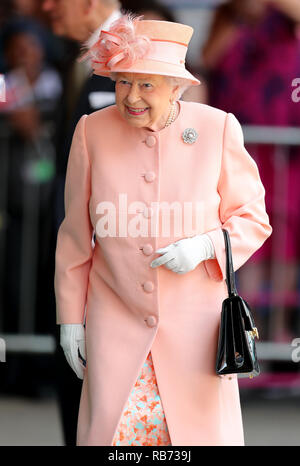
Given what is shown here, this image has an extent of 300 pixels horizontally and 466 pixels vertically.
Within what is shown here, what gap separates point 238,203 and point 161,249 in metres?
0.27

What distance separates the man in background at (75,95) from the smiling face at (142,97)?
73 cm

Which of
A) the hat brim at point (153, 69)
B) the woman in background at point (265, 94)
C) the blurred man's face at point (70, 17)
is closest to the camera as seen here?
the hat brim at point (153, 69)

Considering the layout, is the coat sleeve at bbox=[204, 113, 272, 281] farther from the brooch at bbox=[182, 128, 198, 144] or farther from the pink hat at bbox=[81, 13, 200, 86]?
the pink hat at bbox=[81, 13, 200, 86]

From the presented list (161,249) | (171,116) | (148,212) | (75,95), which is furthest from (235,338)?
(75,95)

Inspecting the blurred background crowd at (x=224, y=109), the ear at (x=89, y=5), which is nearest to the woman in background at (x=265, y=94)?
the blurred background crowd at (x=224, y=109)

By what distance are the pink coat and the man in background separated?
26.0 inches

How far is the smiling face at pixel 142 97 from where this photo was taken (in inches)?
111

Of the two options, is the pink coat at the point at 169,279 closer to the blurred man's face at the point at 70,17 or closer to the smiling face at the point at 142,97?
the smiling face at the point at 142,97

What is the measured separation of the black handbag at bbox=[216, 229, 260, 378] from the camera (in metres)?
2.81

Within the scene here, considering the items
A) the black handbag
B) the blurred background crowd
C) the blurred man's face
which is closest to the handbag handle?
the black handbag

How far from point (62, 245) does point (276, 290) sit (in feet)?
8.93

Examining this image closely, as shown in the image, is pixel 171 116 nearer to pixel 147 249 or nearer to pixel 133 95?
pixel 133 95

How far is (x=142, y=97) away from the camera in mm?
2814
